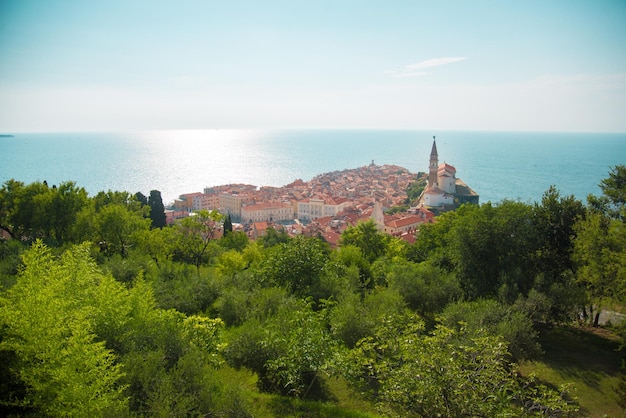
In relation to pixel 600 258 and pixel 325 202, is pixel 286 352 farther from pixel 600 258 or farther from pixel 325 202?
pixel 325 202

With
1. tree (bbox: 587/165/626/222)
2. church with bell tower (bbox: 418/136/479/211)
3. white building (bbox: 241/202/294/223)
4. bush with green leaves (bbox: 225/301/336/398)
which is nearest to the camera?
bush with green leaves (bbox: 225/301/336/398)

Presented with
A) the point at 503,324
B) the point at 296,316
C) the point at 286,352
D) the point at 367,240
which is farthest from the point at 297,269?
the point at 367,240

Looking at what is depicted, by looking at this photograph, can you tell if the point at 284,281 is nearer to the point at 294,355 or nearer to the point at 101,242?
the point at 294,355

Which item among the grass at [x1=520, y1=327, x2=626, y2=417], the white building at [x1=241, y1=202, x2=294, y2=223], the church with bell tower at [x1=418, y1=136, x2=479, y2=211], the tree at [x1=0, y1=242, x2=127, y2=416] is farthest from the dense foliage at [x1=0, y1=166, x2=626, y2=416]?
the white building at [x1=241, y1=202, x2=294, y2=223]

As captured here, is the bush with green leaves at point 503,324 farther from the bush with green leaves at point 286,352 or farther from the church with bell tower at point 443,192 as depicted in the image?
the church with bell tower at point 443,192

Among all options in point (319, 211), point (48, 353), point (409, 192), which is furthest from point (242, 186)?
point (48, 353)

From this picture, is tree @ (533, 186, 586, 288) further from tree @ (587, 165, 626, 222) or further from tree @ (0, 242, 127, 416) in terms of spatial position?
tree @ (0, 242, 127, 416)

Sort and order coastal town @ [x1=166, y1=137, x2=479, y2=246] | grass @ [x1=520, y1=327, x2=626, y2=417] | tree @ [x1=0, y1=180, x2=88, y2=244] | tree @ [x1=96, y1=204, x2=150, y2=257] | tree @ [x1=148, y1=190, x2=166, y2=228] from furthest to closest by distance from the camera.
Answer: coastal town @ [x1=166, y1=137, x2=479, y2=246] < tree @ [x1=148, y1=190, x2=166, y2=228] < tree @ [x1=0, y1=180, x2=88, y2=244] < tree @ [x1=96, y1=204, x2=150, y2=257] < grass @ [x1=520, y1=327, x2=626, y2=417]

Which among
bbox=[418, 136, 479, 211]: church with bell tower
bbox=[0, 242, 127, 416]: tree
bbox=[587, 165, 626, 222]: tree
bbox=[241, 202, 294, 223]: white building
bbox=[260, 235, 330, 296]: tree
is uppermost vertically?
bbox=[587, 165, 626, 222]: tree

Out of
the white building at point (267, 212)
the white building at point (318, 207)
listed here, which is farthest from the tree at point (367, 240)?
the white building at point (318, 207)
